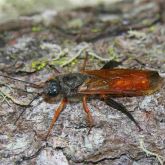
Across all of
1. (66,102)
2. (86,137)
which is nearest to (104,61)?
(66,102)

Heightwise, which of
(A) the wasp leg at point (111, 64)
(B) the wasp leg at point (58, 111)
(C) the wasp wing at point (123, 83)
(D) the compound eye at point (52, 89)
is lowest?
(B) the wasp leg at point (58, 111)

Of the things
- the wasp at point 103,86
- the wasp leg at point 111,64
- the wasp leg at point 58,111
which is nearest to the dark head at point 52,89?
the wasp at point 103,86

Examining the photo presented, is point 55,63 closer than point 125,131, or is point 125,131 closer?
point 125,131

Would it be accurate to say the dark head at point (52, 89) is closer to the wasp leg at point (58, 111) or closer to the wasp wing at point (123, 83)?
the wasp leg at point (58, 111)

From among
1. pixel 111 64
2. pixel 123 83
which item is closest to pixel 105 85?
pixel 123 83

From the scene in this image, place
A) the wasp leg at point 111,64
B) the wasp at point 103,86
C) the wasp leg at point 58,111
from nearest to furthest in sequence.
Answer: the wasp leg at point 58,111 < the wasp at point 103,86 < the wasp leg at point 111,64

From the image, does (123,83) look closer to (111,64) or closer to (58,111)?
(111,64)

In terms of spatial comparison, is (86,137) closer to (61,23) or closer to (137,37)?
(137,37)

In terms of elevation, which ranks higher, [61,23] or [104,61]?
[61,23]
